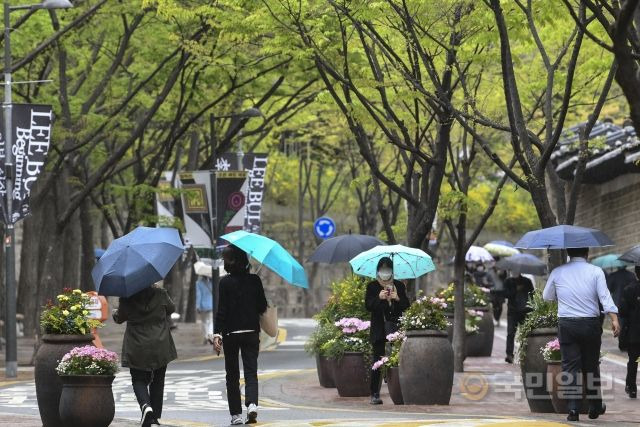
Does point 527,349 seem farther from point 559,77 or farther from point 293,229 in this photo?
point 293,229

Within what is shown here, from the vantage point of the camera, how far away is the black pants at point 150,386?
1380 cm

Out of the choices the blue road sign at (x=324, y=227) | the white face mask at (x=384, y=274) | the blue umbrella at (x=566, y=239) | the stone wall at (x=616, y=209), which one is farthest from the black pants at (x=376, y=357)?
the blue road sign at (x=324, y=227)

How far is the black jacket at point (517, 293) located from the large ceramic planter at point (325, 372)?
609 cm

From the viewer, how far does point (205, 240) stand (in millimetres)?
35281

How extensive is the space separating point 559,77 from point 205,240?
14.6 m

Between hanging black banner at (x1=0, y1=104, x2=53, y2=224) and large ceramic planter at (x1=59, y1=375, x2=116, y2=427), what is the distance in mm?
12970

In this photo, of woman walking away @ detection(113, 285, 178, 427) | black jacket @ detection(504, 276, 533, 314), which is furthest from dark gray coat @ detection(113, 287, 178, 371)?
black jacket @ detection(504, 276, 533, 314)

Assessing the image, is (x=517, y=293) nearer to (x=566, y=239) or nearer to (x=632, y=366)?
(x=632, y=366)

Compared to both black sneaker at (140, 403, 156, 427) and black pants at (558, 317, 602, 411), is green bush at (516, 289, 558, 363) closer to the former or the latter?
black pants at (558, 317, 602, 411)

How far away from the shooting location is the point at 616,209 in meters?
38.5

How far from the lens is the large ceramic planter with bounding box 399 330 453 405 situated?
17375mm

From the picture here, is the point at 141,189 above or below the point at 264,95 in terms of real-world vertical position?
below

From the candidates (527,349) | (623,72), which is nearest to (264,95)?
(527,349)

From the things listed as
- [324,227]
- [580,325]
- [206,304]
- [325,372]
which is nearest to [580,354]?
[580,325]
